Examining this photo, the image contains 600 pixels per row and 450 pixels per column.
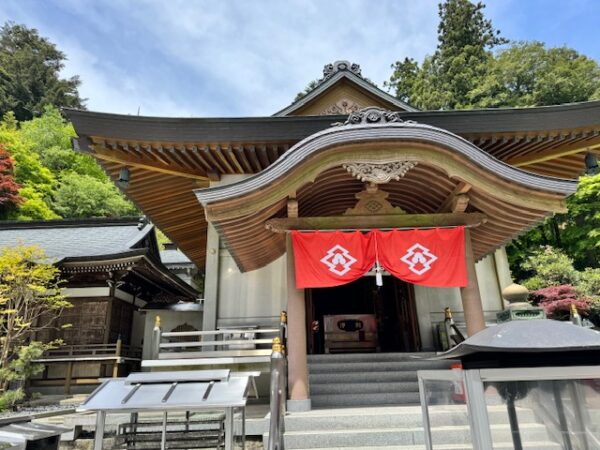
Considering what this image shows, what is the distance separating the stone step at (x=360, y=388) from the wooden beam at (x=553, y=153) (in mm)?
5553

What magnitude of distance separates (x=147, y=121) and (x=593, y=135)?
8.77m

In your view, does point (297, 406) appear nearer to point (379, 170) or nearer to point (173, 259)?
point (379, 170)

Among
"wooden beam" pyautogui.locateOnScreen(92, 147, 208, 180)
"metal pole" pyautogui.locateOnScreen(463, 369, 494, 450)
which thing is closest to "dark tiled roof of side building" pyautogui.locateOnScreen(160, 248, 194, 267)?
"wooden beam" pyautogui.locateOnScreen(92, 147, 208, 180)

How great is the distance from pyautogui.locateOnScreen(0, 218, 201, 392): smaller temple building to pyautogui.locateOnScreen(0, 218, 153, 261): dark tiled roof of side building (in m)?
0.04

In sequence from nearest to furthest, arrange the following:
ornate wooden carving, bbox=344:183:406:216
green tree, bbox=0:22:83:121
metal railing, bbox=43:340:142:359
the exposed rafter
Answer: ornate wooden carving, bbox=344:183:406:216 → the exposed rafter → metal railing, bbox=43:340:142:359 → green tree, bbox=0:22:83:121

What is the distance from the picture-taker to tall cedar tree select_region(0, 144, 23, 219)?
25922 millimetres

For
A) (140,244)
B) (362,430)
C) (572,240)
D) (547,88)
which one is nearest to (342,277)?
(362,430)

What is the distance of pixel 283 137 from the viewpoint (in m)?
7.45

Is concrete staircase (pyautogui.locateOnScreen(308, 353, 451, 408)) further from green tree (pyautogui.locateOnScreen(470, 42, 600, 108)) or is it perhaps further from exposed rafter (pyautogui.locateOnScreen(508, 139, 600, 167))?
green tree (pyautogui.locateOnScreen(470, 42, 600, 108))

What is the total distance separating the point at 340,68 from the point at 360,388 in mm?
8954

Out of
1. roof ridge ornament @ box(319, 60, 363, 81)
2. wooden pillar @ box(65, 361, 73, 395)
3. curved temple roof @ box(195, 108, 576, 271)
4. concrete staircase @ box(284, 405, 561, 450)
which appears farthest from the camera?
wooden pillar @ box(65, 361, 73, 395)

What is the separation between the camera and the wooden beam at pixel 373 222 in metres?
6.41

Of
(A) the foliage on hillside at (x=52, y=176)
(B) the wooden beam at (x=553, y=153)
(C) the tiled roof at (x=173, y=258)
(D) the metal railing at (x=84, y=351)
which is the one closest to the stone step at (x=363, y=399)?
(B) the wooden beam at (x=553, y=153)

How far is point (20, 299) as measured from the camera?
10953 mm
